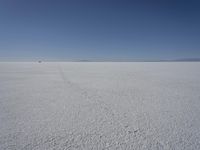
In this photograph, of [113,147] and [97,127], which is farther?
[97,127]

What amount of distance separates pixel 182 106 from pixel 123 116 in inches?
63.7

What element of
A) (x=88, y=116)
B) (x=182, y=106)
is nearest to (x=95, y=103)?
(x=88, y=116)

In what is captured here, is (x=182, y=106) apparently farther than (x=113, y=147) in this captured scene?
Yes

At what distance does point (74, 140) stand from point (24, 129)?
2.93 ft

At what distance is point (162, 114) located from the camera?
2900 millimetres

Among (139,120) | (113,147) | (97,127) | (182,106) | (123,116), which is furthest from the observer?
(182,106)

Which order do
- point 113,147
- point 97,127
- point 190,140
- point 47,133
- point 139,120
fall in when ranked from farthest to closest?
point 139,120
point 97,127
point 47,133
point 190,140
point 113,147

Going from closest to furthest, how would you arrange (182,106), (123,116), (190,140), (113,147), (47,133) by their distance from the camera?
(113,147)
(190,140)
(47,133)
(123,116)
(182,106)

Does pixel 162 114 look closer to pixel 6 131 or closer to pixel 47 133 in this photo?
pixel 47 133

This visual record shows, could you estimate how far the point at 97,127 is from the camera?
91.7 inches

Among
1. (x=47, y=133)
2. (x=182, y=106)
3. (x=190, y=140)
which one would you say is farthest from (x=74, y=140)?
(x=182, y=106)

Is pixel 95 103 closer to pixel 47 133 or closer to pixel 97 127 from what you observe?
pixel 97 127

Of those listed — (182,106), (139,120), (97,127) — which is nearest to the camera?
(97,127)

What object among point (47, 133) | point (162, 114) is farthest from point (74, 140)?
point (162, 114)
